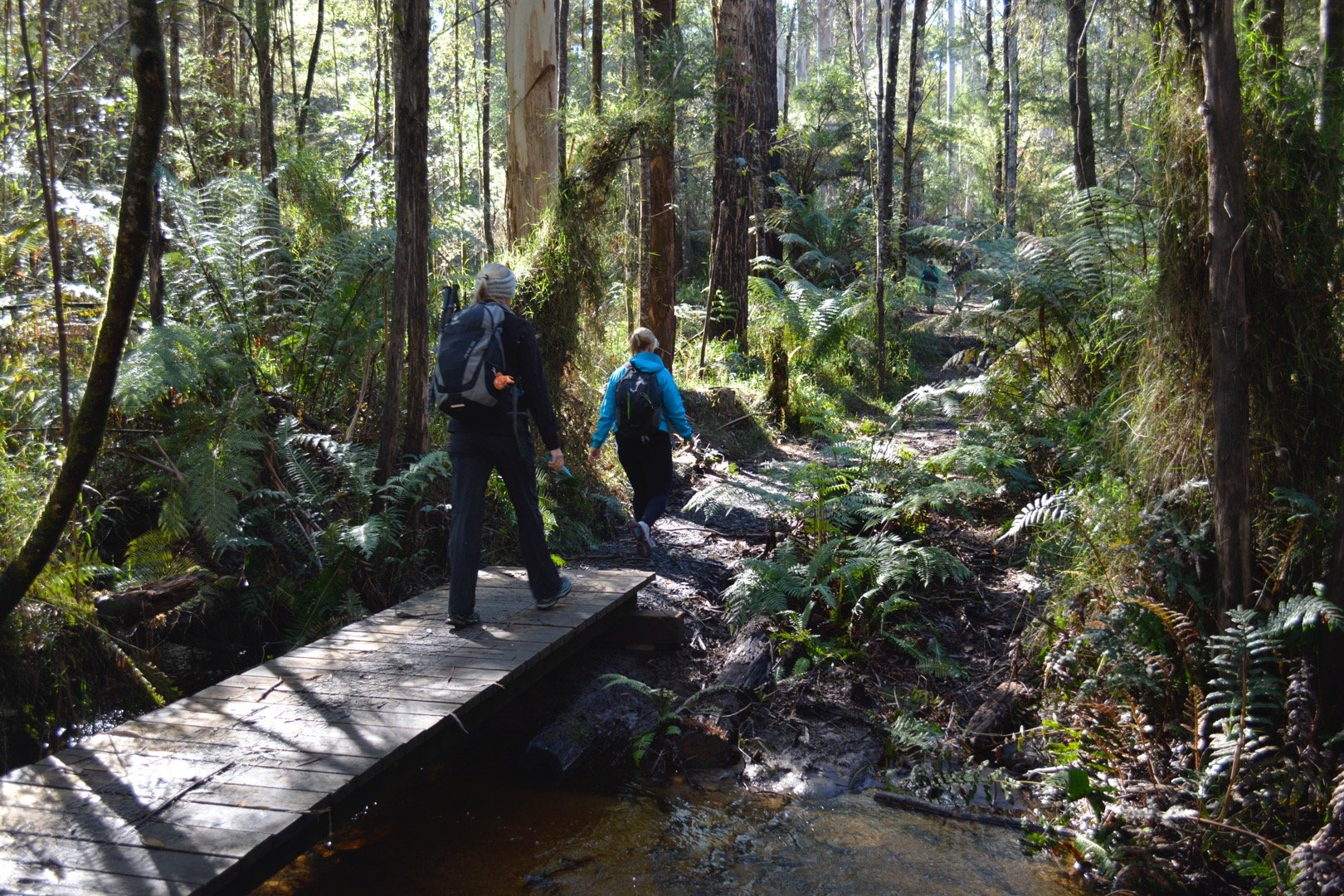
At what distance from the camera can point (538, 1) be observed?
9961 millimetres

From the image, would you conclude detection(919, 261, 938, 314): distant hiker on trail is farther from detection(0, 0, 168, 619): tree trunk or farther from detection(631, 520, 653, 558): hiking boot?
detection(0, 0, 168, 619): tree trunk

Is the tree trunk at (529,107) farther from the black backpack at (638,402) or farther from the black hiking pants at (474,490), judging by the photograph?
the black hiking pants at (474,490)

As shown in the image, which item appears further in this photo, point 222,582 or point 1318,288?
point 222,582

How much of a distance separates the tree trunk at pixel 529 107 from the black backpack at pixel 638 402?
2.46 metres

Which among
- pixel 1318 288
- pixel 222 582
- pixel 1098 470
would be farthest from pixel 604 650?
pixel 1318 288

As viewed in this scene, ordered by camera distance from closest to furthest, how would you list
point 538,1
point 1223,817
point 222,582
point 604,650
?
point 1223,817
point 222,582
point 604,650
point 538,1

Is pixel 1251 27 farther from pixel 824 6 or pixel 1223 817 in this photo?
pixel 824 6

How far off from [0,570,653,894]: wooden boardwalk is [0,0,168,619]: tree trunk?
990 millimetres

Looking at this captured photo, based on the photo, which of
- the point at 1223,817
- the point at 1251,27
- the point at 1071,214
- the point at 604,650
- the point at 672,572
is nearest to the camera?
the point at 1223,817

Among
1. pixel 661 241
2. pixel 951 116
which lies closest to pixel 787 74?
pixel 951 116

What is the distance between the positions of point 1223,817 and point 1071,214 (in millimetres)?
6451

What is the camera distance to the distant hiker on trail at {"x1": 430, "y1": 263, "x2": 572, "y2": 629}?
5707mm

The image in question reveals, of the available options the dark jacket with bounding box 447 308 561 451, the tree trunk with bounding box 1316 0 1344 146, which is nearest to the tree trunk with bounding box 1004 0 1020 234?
the tree trunk with bounding box 1316 0 1344 146

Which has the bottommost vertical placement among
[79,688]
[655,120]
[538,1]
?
[79,688]
